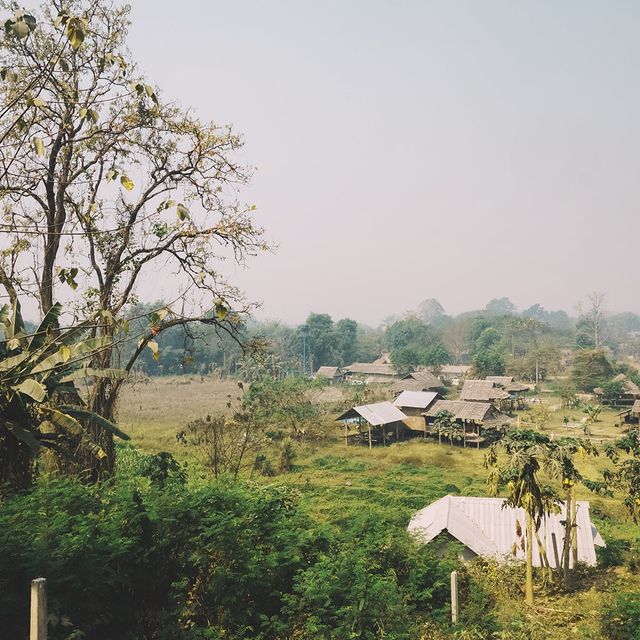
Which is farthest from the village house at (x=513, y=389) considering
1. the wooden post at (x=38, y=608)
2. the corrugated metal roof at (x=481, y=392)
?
the wooden post at (x=38, y=608)

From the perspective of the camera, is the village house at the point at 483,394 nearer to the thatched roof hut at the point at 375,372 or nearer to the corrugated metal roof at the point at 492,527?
the thatched roof hut at the point at 375,372

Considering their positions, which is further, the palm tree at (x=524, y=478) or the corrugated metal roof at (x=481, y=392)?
the corrugated metal roof at (x=481, y=392)

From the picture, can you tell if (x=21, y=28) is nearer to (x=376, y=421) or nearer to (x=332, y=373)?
(x=376, y=421)

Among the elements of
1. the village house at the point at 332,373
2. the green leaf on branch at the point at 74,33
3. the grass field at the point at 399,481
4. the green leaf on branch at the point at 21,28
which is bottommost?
the grass field at the point at 399,481

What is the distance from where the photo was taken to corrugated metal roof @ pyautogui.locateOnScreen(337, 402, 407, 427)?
106ft

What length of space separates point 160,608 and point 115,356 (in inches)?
266

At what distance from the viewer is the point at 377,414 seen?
3297cm

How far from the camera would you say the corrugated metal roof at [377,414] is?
106 feet

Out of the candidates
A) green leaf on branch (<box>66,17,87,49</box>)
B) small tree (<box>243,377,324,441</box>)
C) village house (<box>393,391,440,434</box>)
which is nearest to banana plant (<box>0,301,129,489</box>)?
green leaf on branch (<box>66,17,87,49</box>)

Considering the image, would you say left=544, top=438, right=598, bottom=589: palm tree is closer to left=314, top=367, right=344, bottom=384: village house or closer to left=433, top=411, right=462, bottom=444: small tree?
left=433, top=411, right=462, bottom=444: small tree

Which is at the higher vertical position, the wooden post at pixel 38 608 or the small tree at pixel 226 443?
the wooden post at pixel 38 608

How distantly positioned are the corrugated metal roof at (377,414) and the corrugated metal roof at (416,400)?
5.39 feet

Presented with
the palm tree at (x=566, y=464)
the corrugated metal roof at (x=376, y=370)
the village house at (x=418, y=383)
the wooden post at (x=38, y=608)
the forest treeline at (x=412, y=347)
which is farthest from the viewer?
the corrugated metal roof at (x=376, y=370)

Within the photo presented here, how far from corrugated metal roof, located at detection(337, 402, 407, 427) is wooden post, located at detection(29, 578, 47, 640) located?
28.7m
